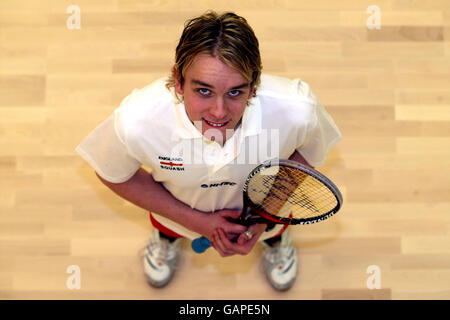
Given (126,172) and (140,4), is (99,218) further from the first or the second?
(140,4)

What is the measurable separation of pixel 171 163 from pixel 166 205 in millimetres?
291

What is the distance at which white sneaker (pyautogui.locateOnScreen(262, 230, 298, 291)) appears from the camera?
251 cm

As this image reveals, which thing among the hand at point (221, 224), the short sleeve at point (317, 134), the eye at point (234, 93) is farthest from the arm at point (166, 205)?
the eye at point (234, 93)

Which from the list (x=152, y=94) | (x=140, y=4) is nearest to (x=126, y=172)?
(x=152, y=94)

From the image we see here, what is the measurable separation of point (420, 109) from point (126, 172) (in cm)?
162

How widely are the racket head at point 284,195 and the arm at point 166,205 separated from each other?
0.37 ft

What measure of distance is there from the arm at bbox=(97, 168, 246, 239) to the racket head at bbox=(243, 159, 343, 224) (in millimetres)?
112

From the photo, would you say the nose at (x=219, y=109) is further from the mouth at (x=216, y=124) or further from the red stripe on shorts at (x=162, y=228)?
the red stripe on shorts at (x=162, y=228)

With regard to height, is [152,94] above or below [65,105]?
below

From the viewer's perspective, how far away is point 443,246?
103 inches

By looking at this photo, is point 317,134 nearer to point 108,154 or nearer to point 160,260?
point 108,154

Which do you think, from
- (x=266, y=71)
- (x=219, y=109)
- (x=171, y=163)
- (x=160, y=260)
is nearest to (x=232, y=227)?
(x=171, y=163)

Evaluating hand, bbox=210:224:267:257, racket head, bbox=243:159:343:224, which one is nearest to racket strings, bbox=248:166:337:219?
racket head, bbox=243:159:343:224

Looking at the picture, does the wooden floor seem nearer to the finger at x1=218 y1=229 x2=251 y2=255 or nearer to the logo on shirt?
the finger at x1=218 y1=229 x2=251 y2=255
